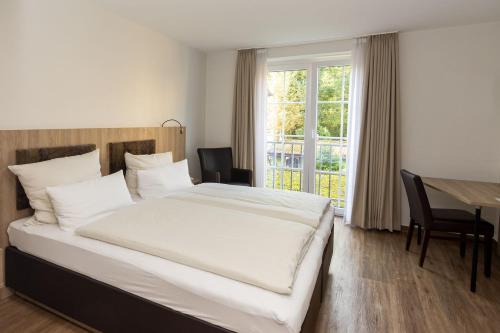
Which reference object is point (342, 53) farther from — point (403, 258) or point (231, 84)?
point (403, 258)

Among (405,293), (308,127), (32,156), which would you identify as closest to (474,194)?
(405,293)

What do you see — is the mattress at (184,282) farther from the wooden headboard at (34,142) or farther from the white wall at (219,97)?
the white wall at (219,97)

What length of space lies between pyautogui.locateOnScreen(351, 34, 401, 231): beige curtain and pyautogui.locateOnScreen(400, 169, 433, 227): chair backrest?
30.3 inches

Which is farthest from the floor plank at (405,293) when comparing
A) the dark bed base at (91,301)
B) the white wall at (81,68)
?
the white wall at (81,68)

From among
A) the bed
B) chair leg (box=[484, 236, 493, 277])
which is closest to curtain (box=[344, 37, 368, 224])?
chair leg (box=[484, 236, 493, 277])

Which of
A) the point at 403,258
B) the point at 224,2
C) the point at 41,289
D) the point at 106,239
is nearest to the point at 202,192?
the point at 106,239

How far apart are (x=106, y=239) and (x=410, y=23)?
11.6ft

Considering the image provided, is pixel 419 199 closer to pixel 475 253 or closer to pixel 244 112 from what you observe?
pixel 475 253

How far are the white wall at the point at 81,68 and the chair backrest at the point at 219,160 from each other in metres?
0.69

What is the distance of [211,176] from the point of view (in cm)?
377

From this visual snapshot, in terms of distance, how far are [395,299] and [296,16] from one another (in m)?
2.69

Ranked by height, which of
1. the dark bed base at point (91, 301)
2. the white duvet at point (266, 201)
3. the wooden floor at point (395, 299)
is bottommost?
the wooden floor at point (395, 299)

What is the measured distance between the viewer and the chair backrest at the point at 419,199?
2479 mm

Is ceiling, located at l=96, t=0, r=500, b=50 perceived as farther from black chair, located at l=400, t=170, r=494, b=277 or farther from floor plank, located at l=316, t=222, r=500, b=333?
floor plank, located at l=316, t=222, r=500, b=333
